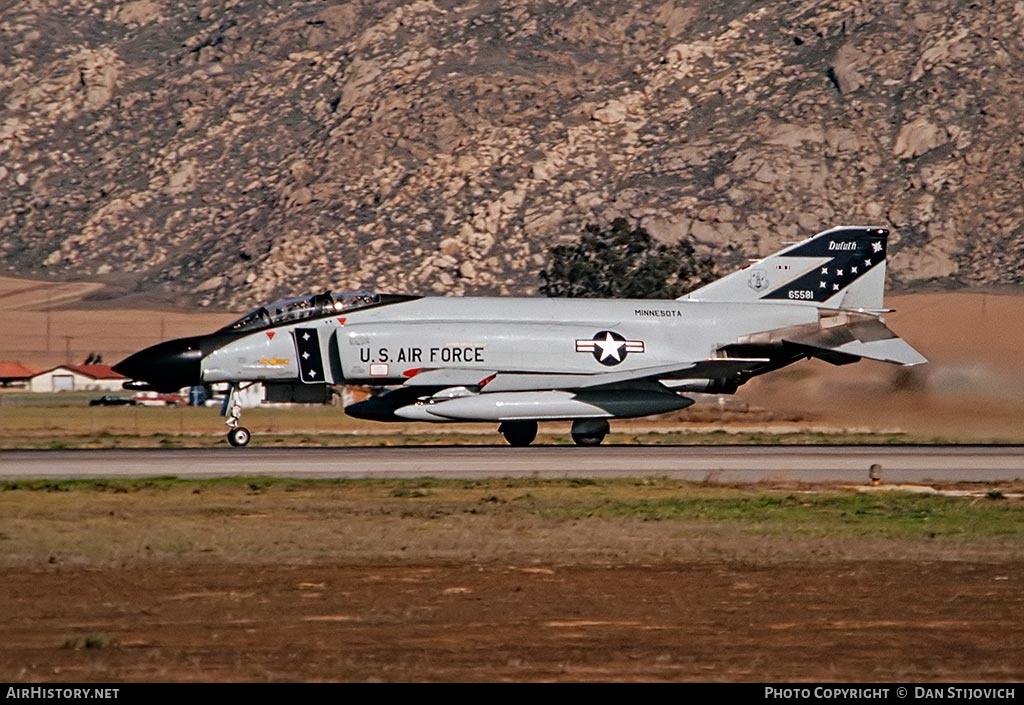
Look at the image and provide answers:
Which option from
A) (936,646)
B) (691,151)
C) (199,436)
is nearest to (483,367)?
(199,436)

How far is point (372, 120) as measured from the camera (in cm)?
11231

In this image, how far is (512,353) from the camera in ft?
114

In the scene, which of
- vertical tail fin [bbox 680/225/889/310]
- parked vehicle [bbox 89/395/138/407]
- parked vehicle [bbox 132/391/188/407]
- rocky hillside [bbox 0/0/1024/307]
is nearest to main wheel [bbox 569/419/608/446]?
vertical tail fin [bbox 680/225/889/310]

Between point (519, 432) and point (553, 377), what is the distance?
1.44 metres

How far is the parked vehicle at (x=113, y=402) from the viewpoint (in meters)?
73.5

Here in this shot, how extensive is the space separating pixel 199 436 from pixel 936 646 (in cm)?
3268

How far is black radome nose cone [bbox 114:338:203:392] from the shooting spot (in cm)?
3366

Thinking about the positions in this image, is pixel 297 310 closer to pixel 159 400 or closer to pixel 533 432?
pixel 533 432

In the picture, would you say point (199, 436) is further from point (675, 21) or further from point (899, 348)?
point (675, 21)

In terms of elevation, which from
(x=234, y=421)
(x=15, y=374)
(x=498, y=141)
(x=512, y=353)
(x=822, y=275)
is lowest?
(x=234, y=421)

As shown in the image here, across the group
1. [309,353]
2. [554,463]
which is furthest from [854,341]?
[309,353]

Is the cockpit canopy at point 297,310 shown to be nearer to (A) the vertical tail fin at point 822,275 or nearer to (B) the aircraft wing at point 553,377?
(B) the aircraft wing at point 553,377

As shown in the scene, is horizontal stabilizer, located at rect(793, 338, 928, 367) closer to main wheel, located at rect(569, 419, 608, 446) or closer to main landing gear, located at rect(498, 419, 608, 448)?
main wheel, located at rect(569, 419, 608, 446)

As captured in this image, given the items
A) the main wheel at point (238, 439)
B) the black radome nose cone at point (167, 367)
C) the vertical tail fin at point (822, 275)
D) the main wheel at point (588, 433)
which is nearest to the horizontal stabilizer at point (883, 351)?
the vertical tail fin at point (822, 275)
